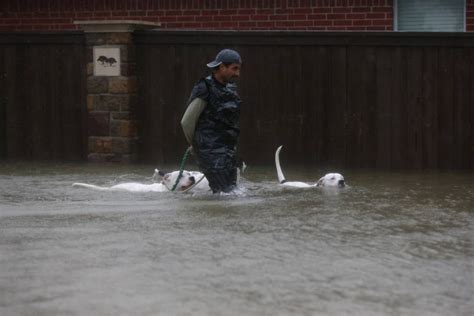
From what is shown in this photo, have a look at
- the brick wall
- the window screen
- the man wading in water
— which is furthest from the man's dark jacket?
the window screen

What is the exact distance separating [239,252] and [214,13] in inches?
441

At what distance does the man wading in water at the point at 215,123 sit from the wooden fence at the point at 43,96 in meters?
5.29

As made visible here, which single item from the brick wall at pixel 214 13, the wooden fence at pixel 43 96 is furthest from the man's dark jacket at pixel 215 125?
the brick wall at pixel 214 13

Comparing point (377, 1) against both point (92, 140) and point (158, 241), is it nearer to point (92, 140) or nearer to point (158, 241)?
point (92, 140)

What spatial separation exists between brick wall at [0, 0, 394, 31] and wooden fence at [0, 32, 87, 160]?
2809 millimetres

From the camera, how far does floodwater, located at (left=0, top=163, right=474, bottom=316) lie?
21.7 feet

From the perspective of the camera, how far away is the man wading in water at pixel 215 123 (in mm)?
11656

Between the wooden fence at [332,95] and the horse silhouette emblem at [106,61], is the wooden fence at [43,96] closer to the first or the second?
the horse silhouette emblem at [106,61]

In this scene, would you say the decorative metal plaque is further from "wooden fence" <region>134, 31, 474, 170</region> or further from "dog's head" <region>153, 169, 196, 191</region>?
"dog's head" <region>153, 169, 196, 191</region>

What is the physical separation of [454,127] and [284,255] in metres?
7.58

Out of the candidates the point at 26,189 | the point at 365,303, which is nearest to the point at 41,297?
→ the point at 365,303

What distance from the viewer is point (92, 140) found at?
54.3 ft

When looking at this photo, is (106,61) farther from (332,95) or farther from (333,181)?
(333,181)

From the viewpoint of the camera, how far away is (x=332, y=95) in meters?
15.6
